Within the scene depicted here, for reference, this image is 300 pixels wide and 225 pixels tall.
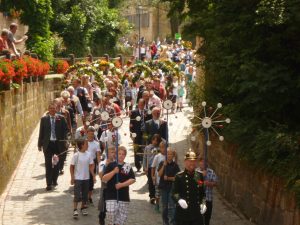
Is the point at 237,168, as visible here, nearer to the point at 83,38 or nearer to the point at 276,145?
the point at 276,145

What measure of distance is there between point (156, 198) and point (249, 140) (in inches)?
84.0

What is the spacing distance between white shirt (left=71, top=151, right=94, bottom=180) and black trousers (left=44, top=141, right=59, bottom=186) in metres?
2.61

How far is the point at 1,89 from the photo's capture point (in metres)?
18.2

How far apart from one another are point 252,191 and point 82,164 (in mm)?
3079

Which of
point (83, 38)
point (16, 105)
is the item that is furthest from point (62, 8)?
point (16, 105)

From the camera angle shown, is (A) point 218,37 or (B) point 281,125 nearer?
(B) point 281,125

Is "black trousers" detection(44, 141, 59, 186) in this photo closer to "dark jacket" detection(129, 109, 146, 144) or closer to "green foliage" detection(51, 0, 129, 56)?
"dark jacket" detection(129, 109, 146, 144)

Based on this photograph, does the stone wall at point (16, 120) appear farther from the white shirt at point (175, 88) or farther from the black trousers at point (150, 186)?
the white shirt at point (175, 88)

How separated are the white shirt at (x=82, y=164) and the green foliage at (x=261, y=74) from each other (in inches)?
106

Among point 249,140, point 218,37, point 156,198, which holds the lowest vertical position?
point 156,198

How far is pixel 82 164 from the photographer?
585 inches

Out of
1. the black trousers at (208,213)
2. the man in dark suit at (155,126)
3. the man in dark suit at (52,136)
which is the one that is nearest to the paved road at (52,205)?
the man in dark suit at (52,136)

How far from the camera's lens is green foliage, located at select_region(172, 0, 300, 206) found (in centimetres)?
1375

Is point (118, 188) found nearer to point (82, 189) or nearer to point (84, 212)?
point (82, 189)
